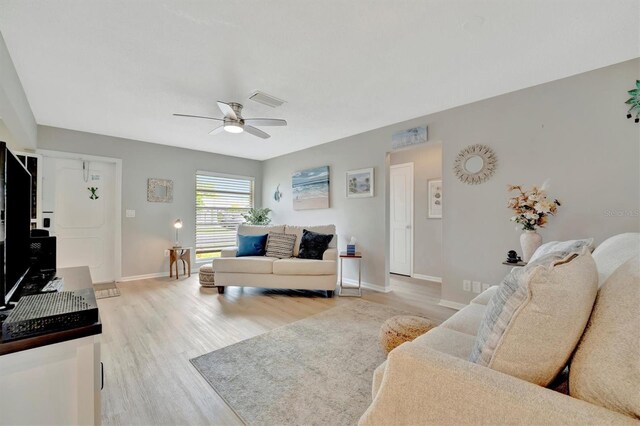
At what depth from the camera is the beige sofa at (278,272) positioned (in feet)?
12.1

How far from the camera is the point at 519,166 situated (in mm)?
2836

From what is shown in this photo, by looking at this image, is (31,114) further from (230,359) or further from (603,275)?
(603,275)

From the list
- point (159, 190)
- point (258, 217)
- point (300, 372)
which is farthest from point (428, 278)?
point (159, 190)

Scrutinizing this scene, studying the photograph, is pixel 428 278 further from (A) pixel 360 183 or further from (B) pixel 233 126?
(B) pixel 233 126

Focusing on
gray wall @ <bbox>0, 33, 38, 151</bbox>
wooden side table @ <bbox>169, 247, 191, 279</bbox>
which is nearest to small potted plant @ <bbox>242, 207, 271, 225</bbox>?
wooden side table @ <bbox>169, 247, 191, 279</bbox>

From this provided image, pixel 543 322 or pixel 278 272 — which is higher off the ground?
pixel 543 322

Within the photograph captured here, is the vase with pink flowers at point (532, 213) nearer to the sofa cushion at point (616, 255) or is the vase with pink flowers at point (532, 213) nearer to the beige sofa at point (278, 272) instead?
the sofa cushion at point (616, 255)

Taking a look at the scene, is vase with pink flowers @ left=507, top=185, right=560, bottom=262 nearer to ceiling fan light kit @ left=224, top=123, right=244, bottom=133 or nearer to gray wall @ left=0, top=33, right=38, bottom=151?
ceiling fan light kit @ left=224, top=123, right=244, bottom=133

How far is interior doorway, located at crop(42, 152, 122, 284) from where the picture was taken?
4020 mm

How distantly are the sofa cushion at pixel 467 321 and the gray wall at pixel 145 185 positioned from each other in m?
4.88

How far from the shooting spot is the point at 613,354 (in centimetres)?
67

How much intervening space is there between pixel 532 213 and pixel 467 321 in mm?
1453

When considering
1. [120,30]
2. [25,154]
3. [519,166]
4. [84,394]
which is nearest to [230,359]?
[84,394]

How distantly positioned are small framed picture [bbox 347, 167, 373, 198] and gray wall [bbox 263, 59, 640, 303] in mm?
134
